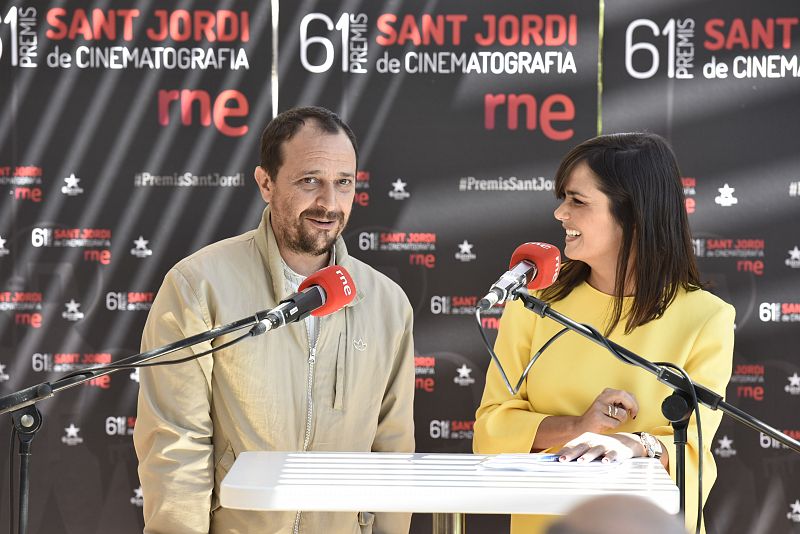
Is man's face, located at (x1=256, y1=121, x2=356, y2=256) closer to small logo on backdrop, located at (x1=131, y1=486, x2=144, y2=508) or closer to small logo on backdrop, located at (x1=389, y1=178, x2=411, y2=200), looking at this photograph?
small logo on backdrop, located at (x1=389, y1=178, x2=411, y2=200)

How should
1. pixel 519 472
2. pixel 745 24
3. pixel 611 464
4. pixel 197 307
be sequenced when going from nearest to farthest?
pixel 519 472
pixel 611 464
pixel 197 307
pixel 745 24

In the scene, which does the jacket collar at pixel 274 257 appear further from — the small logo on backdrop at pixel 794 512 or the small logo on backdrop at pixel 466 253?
the small logo on backdrop at pixel 794 512

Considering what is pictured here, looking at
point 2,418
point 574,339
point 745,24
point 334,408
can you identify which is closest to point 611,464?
point 574,339

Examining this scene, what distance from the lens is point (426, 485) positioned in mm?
1803

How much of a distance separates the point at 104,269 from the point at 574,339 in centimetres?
243

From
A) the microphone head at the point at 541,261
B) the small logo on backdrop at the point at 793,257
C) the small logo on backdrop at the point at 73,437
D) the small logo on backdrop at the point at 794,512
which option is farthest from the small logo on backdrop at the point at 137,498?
the small logo on backdrop at the point at 793,257

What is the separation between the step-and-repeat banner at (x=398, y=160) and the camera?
4.16 meters

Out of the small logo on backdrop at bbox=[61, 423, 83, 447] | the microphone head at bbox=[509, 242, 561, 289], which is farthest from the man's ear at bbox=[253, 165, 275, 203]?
the small logo on backdrop at bbox=[61, 423, 83, 447]

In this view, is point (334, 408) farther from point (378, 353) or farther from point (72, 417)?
point (72, 417)

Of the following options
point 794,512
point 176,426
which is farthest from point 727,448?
point 176,426

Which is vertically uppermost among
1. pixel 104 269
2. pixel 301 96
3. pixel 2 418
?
pixel 301 96

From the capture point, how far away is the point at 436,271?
421 centimetres

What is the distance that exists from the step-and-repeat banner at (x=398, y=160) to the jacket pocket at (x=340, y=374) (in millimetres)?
1505

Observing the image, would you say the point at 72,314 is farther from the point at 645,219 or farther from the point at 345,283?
the point at 645,219
